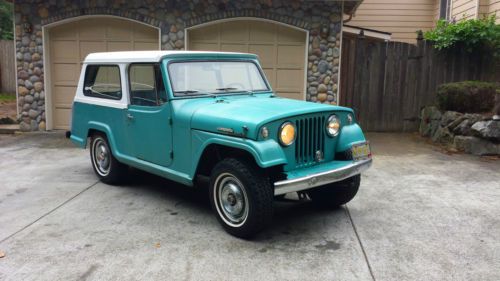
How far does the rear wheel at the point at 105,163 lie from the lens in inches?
249

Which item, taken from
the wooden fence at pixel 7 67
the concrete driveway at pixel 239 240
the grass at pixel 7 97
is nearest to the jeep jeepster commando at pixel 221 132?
the concrete driveway at pixel 239 240

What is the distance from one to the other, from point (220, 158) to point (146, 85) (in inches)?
57.4

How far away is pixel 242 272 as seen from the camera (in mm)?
3793

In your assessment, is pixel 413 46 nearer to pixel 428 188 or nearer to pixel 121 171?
pixel 428 188

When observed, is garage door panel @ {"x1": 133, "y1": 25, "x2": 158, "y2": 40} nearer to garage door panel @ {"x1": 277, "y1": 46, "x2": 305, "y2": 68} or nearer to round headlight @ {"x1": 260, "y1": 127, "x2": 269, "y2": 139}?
garage door panel @ {"x1": 277, "y1": 46, "x2": 305, "y2": 68}

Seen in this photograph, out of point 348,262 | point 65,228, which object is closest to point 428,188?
point 348,262

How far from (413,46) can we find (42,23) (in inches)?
335

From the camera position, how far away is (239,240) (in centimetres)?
446

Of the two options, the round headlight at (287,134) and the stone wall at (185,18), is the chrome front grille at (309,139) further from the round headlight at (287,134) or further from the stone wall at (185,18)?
the stone wall at (185,18)

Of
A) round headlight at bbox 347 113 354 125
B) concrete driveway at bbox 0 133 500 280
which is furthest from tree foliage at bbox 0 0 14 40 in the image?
round headlight at bbox 347 113 354 125

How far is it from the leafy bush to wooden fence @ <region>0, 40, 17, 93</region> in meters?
15.3

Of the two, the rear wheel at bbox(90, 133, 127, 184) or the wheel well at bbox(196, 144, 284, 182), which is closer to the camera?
the wheel well at bbox(196, 144, 284, 182)

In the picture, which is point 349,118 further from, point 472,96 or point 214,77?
point 472,96

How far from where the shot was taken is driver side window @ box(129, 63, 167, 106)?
536 centimetres
